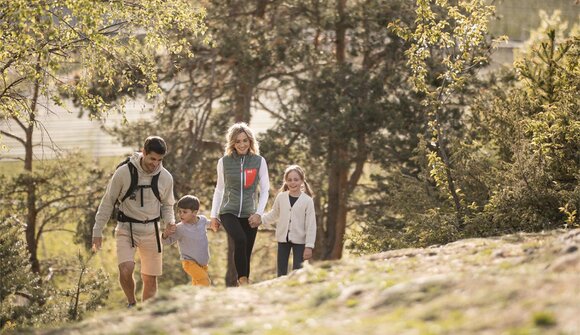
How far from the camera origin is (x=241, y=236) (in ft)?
32.6

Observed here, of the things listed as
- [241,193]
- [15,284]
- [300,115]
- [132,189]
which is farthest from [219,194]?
[300,115]

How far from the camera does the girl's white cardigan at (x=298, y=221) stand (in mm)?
10219

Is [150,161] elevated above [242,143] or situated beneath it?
situated beneath

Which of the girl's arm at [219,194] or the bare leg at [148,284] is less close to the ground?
the girl's arm at [219,194]

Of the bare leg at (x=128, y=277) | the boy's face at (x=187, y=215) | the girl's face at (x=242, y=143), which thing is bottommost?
the bare leg at (x=128, y=277)

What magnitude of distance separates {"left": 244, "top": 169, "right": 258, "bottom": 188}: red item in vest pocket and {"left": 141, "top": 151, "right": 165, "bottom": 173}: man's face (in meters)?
1.05

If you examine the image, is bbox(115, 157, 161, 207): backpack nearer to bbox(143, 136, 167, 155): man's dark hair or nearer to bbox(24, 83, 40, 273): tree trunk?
bbox(143, 136, 167, 155): man's dark hair

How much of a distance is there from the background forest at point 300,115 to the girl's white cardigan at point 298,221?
2525 millimetres

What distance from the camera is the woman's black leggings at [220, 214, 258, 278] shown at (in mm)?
9938

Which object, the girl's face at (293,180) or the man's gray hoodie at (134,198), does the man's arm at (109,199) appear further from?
the girl's face at (293,180)

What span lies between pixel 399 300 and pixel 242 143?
4308mm

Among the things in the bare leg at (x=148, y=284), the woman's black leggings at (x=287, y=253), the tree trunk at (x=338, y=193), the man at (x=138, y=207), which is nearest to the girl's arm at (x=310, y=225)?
the woman's black leggings at (x=287, y=253)

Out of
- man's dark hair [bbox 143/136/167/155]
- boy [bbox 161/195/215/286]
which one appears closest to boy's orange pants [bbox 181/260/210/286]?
boy [bbox 161/195/215/286]

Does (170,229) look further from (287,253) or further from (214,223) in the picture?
(287,253)
